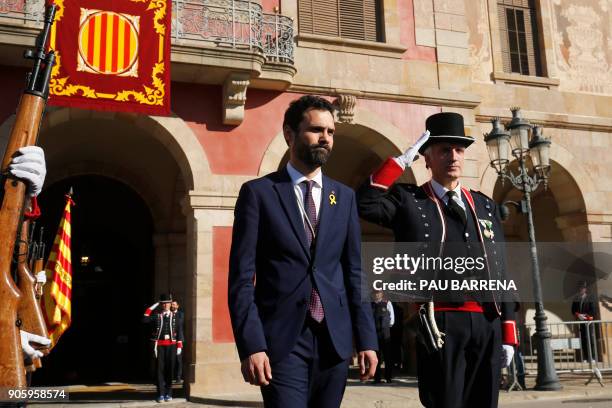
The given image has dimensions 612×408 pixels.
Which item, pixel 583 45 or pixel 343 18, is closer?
pixel 343 18

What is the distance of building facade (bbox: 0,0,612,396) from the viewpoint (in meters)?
11.5

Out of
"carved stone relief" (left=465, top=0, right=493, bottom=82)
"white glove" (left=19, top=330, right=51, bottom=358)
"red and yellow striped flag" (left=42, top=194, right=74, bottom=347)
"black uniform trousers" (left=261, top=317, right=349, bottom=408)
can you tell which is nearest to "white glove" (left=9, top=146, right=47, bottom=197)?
"white glove" (left=19, top=330, right=51, bottom=358)

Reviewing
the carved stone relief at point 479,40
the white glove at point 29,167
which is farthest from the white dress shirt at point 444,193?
the carved stone relief at point 479,40

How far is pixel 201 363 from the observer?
11.0 meters

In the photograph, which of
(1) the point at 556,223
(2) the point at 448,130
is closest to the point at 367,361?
(2) the point at 448,130

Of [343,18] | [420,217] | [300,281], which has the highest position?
[343,18]

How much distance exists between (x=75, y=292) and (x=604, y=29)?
50.0 feet

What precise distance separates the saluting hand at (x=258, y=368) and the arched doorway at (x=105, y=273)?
14.1 m

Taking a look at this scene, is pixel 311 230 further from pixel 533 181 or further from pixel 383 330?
pixel 383 330

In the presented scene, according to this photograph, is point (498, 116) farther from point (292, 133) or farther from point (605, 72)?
point (292, 133)

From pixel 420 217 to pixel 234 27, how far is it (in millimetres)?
8764

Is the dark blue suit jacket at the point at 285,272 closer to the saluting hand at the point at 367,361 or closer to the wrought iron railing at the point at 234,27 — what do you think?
the saluting hand at the point at 367,361

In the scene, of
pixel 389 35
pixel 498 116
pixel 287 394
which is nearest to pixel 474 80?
pixel 498 116

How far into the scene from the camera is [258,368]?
2.89 m
